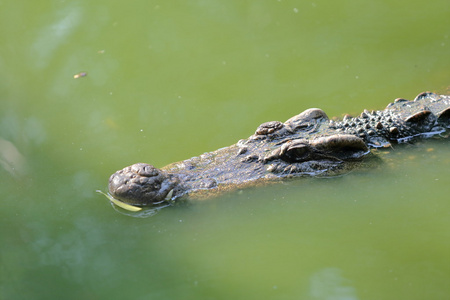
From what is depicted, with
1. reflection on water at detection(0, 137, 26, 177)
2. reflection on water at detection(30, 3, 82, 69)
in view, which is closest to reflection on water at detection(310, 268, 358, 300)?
reflection on water at detection(0, 137, 26, 177)

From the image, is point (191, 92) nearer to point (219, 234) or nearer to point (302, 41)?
point (302, 41)

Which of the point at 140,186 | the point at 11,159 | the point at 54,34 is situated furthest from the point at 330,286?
the point at 54,34

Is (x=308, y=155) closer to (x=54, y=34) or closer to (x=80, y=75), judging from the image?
(x=80, y=75)

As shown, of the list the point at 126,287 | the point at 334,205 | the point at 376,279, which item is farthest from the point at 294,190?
the point at 126,287

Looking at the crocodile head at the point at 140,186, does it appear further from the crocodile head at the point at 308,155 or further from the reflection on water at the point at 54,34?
the reflection on water at the point at 54,34

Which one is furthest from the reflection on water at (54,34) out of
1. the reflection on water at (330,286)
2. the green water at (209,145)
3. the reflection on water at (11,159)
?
the reflection on water at (330,286)

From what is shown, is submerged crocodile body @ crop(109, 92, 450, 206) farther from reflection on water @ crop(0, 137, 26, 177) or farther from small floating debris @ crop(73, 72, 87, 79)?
small floating debris @ crop(73, 72, 87, 79)
